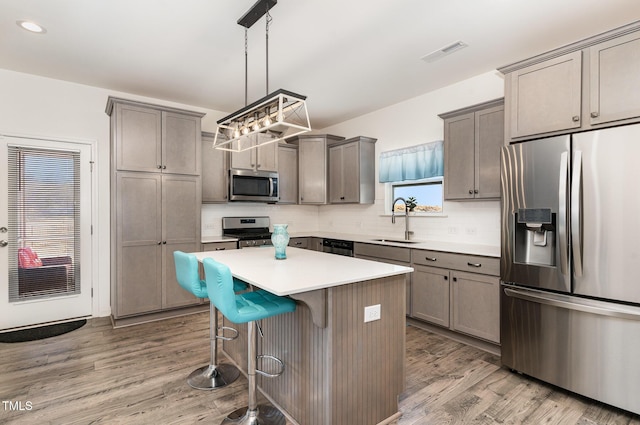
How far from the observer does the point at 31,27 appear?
268 cm

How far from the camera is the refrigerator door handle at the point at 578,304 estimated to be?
204 cm

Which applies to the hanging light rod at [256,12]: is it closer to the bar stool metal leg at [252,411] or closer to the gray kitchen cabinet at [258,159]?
the bar stool metal leg at [252,411]

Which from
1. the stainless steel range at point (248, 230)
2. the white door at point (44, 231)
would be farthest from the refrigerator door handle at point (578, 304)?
the white door at point (44, 231)

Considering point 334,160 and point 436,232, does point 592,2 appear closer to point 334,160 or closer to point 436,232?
point 436,232

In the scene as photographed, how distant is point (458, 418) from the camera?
2.06 m

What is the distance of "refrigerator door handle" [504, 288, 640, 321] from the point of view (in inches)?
80.4

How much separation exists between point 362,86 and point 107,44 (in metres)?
2.64

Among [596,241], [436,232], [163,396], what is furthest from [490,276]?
[163,396]

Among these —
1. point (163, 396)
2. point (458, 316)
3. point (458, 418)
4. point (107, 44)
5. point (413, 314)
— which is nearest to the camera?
point (458, 418)

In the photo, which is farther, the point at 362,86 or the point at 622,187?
the point at 362,86

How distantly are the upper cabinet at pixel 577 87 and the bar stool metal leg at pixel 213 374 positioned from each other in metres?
2.81

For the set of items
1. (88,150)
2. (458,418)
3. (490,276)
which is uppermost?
(88,150)

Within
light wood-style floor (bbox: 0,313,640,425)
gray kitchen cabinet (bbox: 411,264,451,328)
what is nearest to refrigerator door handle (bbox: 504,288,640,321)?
light wood-style floor (bbox: 0,313,640,425)

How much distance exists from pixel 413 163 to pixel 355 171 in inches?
35.8
